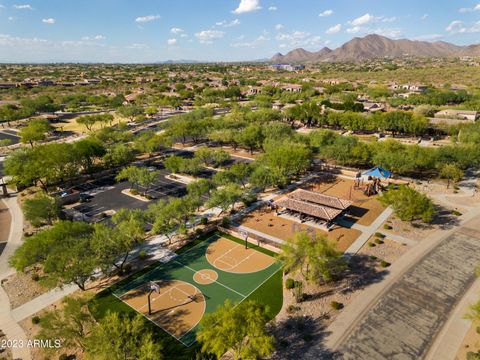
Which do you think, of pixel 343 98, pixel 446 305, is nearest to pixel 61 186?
pixel 446 305

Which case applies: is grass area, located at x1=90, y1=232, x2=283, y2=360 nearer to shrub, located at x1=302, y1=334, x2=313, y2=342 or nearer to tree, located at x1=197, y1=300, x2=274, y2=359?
tree, located at x1=197, y1=300, x2=274, y2=359

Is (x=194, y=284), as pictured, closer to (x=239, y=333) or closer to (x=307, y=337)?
(x=239, y=333)

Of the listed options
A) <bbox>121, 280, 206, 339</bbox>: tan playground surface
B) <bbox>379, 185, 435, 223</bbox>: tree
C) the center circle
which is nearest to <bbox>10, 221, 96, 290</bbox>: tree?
<bbox>121, 280, 206, 339</bbox>: tan playground surface

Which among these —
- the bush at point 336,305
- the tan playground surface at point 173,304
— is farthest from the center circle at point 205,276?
the bush at point 336,305

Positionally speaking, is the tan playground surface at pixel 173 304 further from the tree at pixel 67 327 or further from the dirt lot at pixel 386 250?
the dirt lot at pixel 386 250

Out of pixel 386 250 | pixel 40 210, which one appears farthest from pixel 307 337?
pixel 40 210
